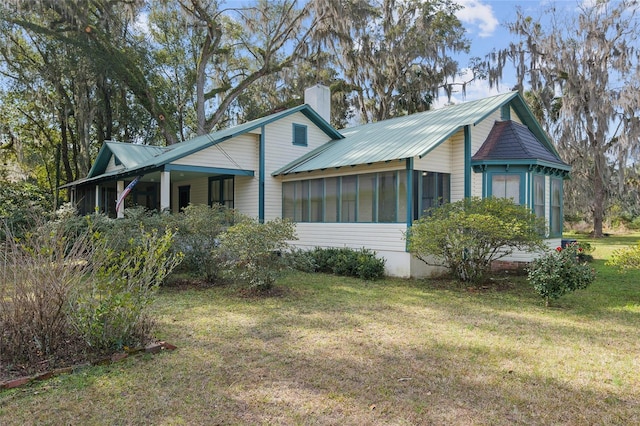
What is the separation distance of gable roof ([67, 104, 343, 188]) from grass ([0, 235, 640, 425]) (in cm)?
701

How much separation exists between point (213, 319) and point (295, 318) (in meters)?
1.20

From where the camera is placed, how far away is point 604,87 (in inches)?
819

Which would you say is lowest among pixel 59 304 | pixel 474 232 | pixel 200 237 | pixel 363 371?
pixel 363 371

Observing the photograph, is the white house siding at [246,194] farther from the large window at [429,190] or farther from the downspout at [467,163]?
the downspout at [467,163]

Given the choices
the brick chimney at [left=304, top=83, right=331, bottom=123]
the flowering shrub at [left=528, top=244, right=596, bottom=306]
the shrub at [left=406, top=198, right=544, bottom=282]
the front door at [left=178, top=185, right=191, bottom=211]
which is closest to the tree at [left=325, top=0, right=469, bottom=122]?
the brick chimney at [left=304, top=83, right=331, bottom=123]

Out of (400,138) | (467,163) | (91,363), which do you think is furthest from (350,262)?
(91,363)

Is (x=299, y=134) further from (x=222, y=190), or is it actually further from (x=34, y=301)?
(x=34, y=301)

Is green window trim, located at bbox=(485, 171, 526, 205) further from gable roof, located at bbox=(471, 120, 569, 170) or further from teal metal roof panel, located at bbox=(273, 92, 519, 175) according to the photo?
teal metal roof panel, located at bbox=(273, 92, 519, 175)

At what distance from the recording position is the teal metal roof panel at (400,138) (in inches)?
427

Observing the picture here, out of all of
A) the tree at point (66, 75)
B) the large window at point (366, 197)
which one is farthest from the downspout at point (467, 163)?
the tree at point (66, 75)

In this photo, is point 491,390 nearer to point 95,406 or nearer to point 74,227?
point 95,406

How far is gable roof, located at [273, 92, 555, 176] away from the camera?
35.7 feet

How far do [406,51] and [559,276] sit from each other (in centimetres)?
2059

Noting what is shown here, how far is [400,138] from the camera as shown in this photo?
12.1m
